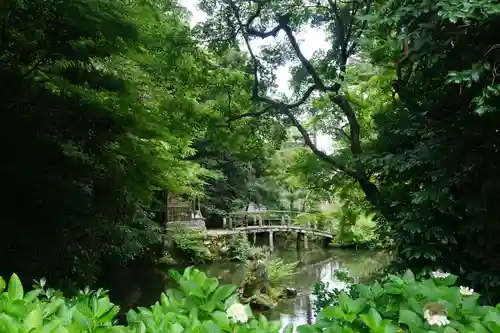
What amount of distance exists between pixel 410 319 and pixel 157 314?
Result: 2.21 ft

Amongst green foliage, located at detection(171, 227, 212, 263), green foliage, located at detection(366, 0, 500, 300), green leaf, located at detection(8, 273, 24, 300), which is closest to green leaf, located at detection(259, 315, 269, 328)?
green leaf, located at detection(8, 273, 24, 300)

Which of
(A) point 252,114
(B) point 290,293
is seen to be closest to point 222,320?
(A) point 252,114

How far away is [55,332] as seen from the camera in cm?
99

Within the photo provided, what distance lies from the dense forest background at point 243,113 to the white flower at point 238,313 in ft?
5.83

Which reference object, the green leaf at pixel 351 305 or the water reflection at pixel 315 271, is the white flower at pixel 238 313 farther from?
the water reflection at pixel 315 271

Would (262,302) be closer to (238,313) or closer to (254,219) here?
(238,313)

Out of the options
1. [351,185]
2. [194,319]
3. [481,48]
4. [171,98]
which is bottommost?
[194,319]

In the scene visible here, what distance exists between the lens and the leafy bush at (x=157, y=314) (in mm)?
1049

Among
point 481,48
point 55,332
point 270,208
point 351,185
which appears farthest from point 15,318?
point 270,208

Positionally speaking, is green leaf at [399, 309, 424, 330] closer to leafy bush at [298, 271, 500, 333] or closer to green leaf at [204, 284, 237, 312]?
leafy bush at [298, 271, 500, 333]

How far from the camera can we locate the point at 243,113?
631 cm

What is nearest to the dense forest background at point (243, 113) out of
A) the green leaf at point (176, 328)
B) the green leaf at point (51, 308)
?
the green leaf at point (176, 328)

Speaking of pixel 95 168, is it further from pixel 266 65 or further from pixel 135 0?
pixel 266 65

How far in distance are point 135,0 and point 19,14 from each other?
64.3 inches
